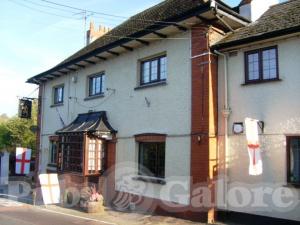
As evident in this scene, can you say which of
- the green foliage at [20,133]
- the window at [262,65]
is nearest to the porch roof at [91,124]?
the window at [262,65]

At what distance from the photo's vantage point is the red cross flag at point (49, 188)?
45.8 feet

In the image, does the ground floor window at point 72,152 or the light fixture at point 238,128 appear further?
the ground floor window at point 72,152

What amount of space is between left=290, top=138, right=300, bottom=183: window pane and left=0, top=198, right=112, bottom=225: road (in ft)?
18.9

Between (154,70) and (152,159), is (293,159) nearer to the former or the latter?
(152,159)

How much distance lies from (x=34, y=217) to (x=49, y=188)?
1.83m

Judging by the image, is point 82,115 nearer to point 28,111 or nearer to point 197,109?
point 28,111

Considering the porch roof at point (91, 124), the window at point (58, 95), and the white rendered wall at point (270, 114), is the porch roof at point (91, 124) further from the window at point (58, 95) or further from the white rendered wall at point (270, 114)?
the white rendered wall at point (270, 114)

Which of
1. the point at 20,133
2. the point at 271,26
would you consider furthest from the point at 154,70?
the point at 20,133

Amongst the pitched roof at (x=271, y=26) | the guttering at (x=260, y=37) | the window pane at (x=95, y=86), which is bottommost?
the window pane at (x=95, y=86)

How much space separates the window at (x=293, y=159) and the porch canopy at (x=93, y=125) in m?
7.30

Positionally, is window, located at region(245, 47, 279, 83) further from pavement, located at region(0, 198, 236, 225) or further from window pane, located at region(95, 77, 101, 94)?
window pane, located at region(95, 77, 101, 94)

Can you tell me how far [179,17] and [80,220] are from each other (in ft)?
24.2

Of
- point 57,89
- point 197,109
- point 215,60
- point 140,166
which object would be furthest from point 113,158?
point 57,89

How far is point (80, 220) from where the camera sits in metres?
12.0
